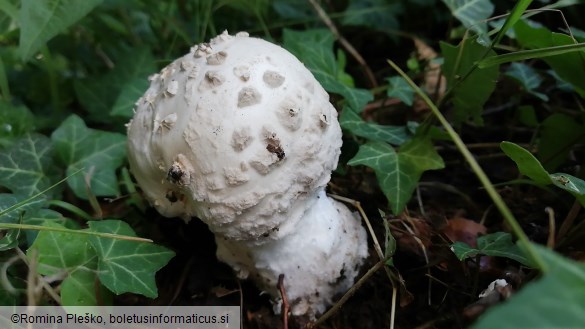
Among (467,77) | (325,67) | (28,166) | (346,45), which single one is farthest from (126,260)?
(346,45)

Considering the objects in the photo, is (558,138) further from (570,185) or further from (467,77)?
(570,185)

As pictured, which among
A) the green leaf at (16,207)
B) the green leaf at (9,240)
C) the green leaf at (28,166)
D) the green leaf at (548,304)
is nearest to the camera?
the green leaf at (548,304)

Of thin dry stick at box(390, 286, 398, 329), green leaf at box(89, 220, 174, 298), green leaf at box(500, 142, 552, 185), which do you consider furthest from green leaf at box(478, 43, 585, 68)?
green leaf at box(89, 220, 174, 298)

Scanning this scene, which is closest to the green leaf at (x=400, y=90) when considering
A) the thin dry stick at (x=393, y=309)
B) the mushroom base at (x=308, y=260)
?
the mushroom base at (x=308, y=260)

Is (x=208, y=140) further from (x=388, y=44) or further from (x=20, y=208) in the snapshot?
(x=388, y=44)

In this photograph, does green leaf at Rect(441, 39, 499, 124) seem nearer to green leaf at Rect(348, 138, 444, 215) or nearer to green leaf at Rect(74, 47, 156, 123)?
green leaf at Rect(348, 138, 444, 215)

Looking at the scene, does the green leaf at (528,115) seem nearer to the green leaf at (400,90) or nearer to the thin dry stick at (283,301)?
the green leaf at (400,90)

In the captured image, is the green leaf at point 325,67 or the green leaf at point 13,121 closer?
the green leaf at point 325,67

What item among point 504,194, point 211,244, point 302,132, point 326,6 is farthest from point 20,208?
point 326,6
